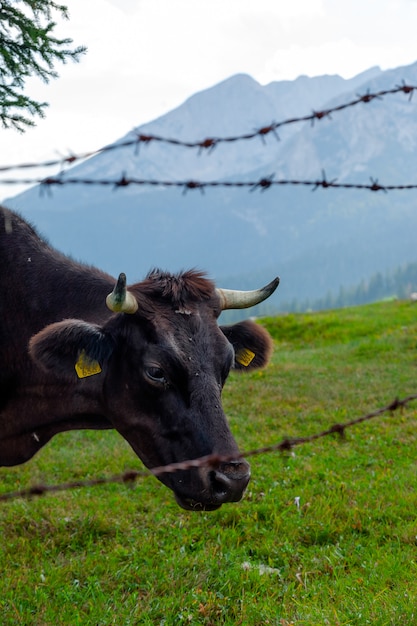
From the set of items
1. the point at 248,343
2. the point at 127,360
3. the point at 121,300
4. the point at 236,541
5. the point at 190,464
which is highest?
the point at 121,300

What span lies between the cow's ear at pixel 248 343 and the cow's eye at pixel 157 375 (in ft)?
4.56

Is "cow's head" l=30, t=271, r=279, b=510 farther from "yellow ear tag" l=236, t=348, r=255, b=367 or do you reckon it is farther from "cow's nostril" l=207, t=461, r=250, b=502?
"yellow ear tag" l=236, t=348, r=255, b=367

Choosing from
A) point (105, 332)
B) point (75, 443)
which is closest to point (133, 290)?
point (105, 332)

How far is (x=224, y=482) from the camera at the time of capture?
4.36 meters

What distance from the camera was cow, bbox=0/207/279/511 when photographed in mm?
4699

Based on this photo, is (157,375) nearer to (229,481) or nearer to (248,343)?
(229,481)

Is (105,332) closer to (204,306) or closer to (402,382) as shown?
(204,306)

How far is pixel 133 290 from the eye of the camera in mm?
5348

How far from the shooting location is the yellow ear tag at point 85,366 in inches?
199

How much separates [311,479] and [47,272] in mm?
4293

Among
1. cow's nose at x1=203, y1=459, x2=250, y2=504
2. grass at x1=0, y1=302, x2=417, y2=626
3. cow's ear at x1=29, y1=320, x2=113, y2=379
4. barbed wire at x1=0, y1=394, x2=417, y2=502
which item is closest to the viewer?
barbed wire at x1=0, y1=394, x2=417, y2=502

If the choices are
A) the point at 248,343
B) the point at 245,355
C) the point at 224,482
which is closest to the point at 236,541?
the point at 245,355

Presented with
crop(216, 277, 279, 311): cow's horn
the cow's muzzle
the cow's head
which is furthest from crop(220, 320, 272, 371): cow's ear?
the cow's muzzle

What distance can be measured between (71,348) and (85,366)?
19cm
